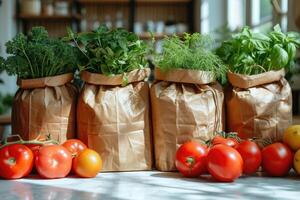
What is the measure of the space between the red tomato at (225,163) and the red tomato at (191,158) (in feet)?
0.10

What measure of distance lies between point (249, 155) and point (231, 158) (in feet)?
0.26

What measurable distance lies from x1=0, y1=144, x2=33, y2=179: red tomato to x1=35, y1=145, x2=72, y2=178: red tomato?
24mm

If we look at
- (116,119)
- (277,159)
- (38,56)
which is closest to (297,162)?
(277,159)

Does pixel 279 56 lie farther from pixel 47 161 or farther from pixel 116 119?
pixel 47 161

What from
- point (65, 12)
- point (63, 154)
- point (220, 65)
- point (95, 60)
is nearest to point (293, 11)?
point (220, 65)

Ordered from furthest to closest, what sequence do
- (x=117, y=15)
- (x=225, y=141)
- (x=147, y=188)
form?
(x=117, y=15) → (x=225, y=141) → (x=147, y=188)

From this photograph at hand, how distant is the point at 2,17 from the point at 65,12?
65 centimetres

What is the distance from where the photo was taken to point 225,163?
1021mm

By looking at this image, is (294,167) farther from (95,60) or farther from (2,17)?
(2,17)

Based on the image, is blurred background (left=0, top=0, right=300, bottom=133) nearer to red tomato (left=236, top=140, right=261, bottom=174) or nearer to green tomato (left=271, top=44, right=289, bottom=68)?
green tomato (left=271, top=44, right=289, bottom=68)

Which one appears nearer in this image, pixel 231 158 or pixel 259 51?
pixel 231 158

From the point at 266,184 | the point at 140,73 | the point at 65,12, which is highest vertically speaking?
the point at 65,12

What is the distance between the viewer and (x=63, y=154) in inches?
41.9

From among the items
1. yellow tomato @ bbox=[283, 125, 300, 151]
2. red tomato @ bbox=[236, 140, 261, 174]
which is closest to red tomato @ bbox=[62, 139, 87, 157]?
red tomato @ bbox=[236, 140, 261, 174]
